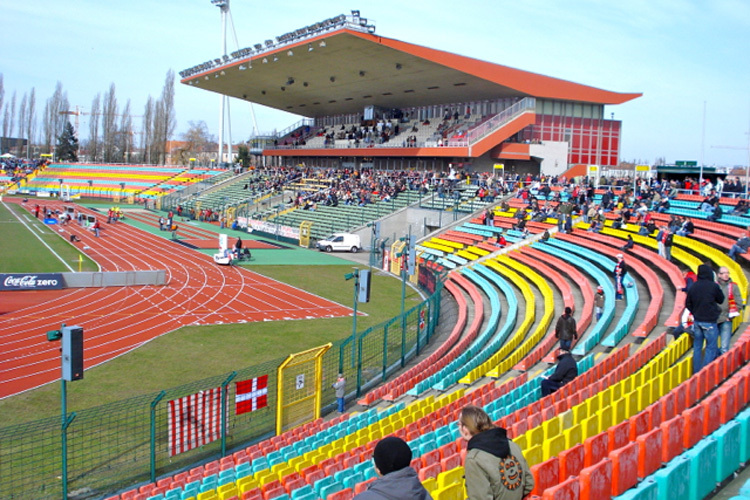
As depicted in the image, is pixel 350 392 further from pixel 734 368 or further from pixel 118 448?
pixel 734 368

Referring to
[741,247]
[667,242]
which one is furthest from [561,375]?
[667,242]

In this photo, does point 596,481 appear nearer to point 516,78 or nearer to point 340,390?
point 340,390

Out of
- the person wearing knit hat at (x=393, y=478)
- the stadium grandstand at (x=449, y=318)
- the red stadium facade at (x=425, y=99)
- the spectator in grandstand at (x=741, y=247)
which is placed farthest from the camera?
the red stadium facade at (x=425, y=99)

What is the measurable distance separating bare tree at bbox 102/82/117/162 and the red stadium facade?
157ft

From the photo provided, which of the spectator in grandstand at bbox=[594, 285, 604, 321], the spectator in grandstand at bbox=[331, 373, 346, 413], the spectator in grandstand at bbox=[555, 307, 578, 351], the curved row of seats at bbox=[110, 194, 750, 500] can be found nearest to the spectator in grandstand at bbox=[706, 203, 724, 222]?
the spectator in grandstand at bbox=[594, 285, 604, 321]

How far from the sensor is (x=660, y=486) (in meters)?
5.20

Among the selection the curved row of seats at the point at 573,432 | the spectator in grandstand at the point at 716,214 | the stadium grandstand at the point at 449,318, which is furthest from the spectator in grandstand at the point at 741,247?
the curved row of seats at the point at 573,432

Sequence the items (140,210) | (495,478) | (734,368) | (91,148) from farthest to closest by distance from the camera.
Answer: (91,148) < (140,210) < (734,368) < (495,478)

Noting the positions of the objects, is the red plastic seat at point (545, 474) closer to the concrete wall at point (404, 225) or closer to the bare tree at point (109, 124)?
Answer: the concrete wall at point (404, 225)

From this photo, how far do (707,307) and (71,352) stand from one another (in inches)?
364

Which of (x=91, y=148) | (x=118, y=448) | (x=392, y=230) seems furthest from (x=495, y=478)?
(x=91, y=148)

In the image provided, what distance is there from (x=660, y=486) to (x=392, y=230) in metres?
38.5

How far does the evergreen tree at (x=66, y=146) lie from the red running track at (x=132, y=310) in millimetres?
84308

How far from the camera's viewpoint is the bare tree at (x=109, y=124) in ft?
347
